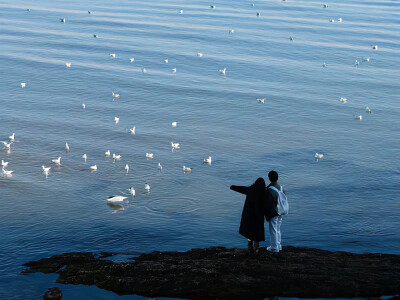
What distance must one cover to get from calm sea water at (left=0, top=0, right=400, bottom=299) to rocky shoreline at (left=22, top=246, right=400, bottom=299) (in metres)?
0.89

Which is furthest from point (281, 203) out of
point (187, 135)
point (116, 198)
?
point (187, 135)

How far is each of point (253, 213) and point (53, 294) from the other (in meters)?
6.01

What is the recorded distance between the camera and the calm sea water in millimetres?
26453

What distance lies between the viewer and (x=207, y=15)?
86938 millimetres

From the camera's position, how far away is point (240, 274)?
19.6 metres

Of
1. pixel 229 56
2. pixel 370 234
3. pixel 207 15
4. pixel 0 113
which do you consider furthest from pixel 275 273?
pixel 207 15

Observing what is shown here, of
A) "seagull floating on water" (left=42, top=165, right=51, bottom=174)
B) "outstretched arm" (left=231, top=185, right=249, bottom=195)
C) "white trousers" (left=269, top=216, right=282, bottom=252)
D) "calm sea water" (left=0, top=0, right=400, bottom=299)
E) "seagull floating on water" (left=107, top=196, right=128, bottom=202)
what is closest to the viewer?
"outstretched arm" (left=231, top=185, right=249, bottom=195)

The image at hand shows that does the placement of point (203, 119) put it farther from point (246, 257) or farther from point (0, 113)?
point (246, 257)

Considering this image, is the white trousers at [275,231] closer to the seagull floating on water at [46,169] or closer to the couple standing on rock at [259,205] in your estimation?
the couple standing on rock at [259,205]

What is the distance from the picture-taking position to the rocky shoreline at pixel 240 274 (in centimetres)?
1909

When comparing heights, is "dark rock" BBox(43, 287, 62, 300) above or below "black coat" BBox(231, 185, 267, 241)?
below

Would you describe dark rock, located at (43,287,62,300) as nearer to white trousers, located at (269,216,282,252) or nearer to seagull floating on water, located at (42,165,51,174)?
white trousers, located at (269,216,282,252)

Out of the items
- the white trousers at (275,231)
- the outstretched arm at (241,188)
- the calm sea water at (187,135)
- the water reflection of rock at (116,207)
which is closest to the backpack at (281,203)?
the white trousers at (275,231)

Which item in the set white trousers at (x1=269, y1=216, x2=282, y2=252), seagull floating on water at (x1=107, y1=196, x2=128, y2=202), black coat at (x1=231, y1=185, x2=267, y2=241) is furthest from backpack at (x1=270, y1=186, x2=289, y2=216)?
seagull floating on water at (x1=107, y1=196, x2=128, y2=202)
